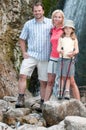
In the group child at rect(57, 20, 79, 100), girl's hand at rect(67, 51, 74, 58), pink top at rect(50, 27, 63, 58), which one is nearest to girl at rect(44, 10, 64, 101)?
pink top at rect(50, 27, 63, 58)

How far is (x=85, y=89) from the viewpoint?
1289 cm

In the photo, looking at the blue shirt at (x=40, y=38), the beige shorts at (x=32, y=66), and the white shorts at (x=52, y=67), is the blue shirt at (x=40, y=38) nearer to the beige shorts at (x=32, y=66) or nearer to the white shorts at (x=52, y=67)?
the beige shorts at (x=32, y=66)

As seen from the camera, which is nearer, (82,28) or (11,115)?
(11,115)

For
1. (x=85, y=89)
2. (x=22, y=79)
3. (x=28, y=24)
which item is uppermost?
(x=28, y=24)

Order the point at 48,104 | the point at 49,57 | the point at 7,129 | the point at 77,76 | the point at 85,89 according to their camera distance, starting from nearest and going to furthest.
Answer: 1. the point at 7,129
2. the point at 48,104
3. the point at 49,57
4. the point at 85,89
5. the point at 77,76

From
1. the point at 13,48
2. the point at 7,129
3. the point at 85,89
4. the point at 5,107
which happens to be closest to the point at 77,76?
the point at 85,89

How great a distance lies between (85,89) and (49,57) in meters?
5.33

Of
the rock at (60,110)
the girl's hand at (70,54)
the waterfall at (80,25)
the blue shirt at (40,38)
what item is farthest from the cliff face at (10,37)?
the girl's hand at (70,54)

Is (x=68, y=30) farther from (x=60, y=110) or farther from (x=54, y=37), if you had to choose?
(x=60, y=110)

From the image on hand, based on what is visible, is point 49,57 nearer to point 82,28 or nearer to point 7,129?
point 7,129

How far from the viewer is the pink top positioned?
7.48 metres

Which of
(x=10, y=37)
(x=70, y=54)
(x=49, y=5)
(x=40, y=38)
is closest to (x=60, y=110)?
(x=70, y=54)

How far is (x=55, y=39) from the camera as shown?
7.47 m

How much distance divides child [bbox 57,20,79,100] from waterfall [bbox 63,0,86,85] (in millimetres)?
6110
